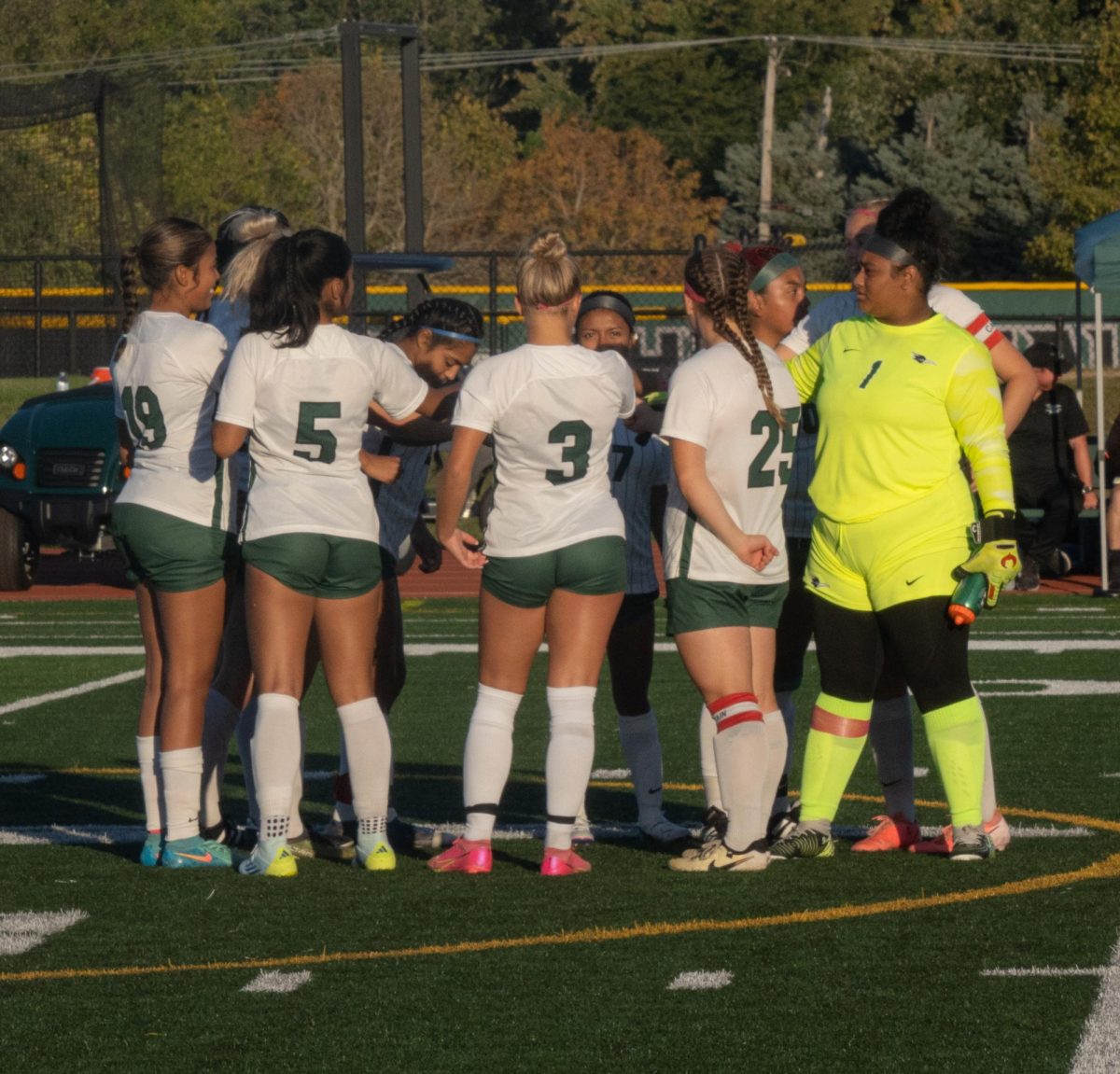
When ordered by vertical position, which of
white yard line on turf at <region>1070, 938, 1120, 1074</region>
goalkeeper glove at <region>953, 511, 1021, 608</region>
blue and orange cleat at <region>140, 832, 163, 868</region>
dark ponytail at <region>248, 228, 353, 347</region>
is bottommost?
blue and orange cleat at <region>140, 832, 163, 868</region>

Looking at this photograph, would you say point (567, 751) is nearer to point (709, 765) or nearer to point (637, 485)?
point (709, 765)

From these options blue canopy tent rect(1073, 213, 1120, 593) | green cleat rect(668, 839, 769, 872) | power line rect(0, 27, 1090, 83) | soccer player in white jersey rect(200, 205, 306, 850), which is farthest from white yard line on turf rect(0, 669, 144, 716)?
power line rect(0, 27, 1090, 83)

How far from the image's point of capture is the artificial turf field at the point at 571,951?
4.81 meters

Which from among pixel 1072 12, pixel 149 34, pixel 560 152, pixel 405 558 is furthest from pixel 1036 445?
pixel 149 34

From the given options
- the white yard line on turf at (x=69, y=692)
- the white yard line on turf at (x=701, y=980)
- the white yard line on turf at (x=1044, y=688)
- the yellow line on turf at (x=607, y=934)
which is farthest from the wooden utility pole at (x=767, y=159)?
the white yard line on turf at (x=701, y=980)

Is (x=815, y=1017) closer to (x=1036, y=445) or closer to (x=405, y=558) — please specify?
(x=405, y=558)

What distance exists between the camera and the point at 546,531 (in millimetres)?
6453

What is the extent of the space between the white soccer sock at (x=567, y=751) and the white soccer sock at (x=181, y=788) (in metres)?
1.10

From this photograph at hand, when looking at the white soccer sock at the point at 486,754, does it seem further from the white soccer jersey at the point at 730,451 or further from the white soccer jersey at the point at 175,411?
the white soccer jersey at the point at 175,411

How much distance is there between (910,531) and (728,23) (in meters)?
66.1

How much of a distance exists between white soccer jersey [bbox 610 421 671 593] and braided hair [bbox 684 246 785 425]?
68 centimetres

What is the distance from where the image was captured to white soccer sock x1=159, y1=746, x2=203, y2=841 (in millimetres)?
6805

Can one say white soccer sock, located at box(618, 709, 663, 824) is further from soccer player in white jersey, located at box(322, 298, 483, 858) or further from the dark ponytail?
the dark ponytail

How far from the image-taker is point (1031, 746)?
30.2ft
